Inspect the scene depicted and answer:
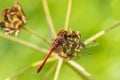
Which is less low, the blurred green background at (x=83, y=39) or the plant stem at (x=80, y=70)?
the blurred green background at (x=83, y=39)

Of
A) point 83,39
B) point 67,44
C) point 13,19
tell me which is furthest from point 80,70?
point 83,39

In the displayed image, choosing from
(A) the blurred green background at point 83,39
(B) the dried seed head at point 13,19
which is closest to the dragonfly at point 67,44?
(B) the dried seed head at point 13,19

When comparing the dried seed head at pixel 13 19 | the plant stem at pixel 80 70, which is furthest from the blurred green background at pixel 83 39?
the dried seed head at pixel 13 19

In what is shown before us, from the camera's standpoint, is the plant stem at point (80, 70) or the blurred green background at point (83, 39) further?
the blurred green background at point (83, 39)

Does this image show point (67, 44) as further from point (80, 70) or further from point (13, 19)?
point (13, 19)

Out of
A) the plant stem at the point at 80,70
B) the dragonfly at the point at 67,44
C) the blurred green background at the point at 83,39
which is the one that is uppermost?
the blurred green background at the point at 83,39

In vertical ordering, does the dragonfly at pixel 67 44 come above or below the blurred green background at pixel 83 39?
below

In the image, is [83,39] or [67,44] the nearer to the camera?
[67,44]

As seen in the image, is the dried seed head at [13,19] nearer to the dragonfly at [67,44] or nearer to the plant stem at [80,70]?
the dragonfly at [67,44]

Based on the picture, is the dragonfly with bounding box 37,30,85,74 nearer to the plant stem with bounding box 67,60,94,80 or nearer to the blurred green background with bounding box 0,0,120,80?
the plant stem with bounding box 67,60,94,80

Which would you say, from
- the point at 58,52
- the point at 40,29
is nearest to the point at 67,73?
the point at 40,29
